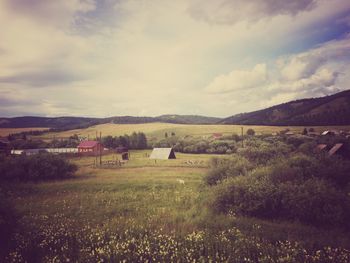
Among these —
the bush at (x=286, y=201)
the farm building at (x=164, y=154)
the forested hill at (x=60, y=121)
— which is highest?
the forested hill at (x=60, y=121)

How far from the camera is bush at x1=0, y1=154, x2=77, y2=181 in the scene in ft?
101

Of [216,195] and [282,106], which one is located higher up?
[282,106]

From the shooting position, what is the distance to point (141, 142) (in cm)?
8850

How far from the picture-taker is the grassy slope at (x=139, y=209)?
13.0 m

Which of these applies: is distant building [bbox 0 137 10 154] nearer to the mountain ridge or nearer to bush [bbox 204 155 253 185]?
bush [bbox 204 155 253 185]

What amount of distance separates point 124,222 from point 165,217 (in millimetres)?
2597

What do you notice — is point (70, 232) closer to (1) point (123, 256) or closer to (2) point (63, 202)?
(1) point (123, 256)

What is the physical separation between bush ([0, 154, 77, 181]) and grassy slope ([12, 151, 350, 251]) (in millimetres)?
3865

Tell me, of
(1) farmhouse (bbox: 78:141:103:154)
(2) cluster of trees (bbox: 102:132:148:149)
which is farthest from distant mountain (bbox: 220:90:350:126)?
(1) farmhouse (bbox: 78:141:103:154)

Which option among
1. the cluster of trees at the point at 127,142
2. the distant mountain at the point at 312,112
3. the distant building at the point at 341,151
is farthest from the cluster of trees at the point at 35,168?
the distant mountain at the point at 312,112

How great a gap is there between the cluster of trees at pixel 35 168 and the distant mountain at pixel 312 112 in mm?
85537

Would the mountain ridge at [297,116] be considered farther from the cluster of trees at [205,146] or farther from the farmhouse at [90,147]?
the farmhouse at [90,147]

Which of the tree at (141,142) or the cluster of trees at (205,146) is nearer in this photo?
the cluster of trees at (205,146)

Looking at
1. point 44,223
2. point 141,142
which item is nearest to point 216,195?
point 44,223
